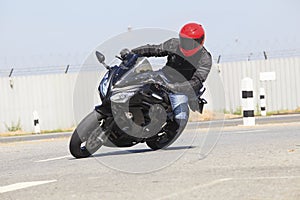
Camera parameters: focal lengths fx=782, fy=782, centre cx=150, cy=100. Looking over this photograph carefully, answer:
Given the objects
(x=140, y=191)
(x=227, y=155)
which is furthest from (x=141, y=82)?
(x=140, y=191)

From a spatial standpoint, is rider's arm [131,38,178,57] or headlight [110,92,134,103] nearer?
headlight [110,92,134,103]

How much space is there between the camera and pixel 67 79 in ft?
104

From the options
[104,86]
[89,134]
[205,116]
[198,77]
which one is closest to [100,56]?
[104,86]

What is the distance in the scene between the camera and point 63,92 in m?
31.6

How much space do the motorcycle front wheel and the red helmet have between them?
1.28 meters

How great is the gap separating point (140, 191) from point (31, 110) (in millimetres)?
25198

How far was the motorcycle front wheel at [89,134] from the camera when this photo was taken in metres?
9.20

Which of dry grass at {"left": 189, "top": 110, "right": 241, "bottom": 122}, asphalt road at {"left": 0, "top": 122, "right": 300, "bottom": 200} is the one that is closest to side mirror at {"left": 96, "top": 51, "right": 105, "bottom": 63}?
asphalt road at {"left": 0, "top": 122, "right": 300, "bottom": 200}

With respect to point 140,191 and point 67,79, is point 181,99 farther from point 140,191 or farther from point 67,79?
point 67,79

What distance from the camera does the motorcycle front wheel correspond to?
30.2ft

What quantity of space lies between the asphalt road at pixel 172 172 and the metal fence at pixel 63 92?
779 inches

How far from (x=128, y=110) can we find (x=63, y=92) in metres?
22.9

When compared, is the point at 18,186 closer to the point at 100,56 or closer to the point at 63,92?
the point at 100,56

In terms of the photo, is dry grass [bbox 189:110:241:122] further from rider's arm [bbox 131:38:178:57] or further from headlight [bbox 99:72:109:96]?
headlight [bbox 99:72:109:96]
